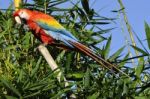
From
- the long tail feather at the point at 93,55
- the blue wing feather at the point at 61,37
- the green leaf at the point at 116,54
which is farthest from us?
the green leaf at the point at 116,54

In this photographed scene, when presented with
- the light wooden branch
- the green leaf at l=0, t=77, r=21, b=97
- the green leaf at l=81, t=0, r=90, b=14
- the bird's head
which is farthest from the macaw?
the green leaf at l=81, t=0, r=90, b=14

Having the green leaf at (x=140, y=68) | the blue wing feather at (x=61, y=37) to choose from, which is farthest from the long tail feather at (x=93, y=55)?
the green leaf at (x=140, y=68)

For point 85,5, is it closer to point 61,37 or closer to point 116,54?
point 116,54

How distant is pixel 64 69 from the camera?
10.2 ft

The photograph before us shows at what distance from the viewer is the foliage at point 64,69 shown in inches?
112

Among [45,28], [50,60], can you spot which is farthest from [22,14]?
[50,60]

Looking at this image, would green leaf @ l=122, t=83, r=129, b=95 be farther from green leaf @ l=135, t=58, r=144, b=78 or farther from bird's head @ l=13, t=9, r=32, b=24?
A: bird's head @ l=13, t=9, r=32, b=24

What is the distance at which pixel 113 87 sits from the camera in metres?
2.99

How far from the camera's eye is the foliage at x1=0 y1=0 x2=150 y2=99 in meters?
2.85

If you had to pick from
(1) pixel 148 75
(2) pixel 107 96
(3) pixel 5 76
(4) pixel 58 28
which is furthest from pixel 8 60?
(1) pixel 148 75

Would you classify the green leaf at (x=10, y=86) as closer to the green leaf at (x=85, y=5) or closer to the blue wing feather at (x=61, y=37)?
the blue wing feather at (x=61, y=37)

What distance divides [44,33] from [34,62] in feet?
0.59

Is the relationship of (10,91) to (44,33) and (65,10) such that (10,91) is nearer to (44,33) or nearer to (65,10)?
(44,33)

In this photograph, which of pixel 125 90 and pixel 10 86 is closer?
pixel 10 86
